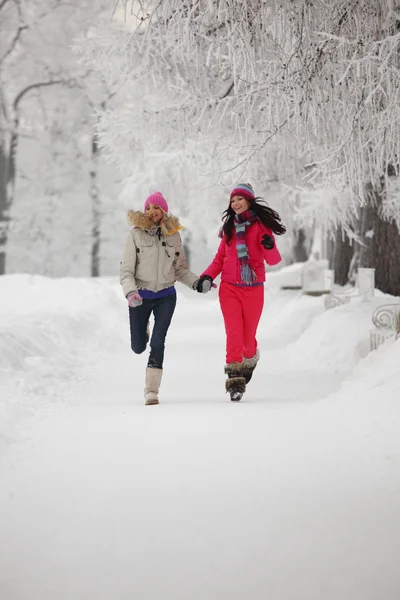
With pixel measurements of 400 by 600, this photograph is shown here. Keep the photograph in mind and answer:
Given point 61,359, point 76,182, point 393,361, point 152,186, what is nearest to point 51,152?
point 76,182

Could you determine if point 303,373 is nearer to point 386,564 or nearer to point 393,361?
point 393,361

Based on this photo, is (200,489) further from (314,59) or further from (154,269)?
(314,59)

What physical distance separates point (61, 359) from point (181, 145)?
4213mm

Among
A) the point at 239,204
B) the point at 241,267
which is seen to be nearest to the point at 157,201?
the point at 239,204

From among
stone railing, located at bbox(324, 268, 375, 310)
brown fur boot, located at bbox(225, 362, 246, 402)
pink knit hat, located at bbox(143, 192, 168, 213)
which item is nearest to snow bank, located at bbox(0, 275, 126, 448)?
brown fur boot, located at bbox(225, 362, 246, 402)

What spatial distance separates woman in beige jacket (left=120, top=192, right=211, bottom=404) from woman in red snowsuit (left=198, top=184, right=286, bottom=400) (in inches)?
12.1

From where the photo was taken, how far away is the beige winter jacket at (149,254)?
6.59 m

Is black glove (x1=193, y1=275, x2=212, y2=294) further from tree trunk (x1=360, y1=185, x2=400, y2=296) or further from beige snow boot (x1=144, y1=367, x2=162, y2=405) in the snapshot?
tree trunk (x1=360, y1=185, x2=400, y2=296)

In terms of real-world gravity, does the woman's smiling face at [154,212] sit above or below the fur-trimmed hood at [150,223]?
above

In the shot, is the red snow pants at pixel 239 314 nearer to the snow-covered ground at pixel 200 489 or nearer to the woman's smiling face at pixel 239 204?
the snow-covered ground at pixel 200 489

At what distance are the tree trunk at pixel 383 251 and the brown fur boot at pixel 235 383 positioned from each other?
23.4 feet

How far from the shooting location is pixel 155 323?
6719mm

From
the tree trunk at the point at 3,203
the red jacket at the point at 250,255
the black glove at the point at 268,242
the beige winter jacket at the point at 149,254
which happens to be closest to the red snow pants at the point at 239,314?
the red jacket at the point at 250,255

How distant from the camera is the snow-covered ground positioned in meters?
2.73
